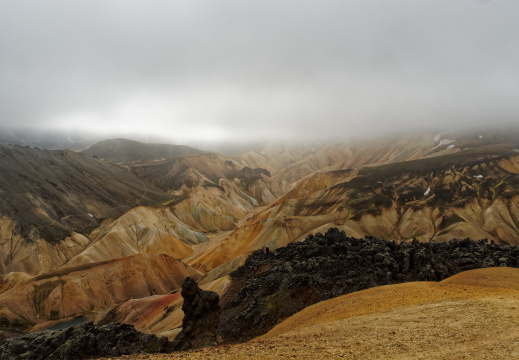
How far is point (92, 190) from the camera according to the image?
144 metres

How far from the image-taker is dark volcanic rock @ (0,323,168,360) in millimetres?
23453

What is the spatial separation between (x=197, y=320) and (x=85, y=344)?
8627 millimetres

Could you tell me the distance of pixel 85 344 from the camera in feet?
80.5

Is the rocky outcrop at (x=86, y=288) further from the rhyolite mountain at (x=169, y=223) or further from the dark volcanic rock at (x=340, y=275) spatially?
the dark volcanic rock at (x=340, y=275)

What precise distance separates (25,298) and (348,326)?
69.6 metres

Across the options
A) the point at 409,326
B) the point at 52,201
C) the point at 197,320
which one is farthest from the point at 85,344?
the point at 52,201

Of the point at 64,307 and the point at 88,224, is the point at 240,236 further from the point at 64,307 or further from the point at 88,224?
the point at 88,224

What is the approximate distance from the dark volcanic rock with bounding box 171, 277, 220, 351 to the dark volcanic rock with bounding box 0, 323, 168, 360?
1439mm

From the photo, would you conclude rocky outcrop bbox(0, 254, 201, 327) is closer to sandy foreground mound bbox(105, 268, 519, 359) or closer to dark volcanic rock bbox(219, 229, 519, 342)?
dark volcanic rock bbox(219, 229, 519, 342)

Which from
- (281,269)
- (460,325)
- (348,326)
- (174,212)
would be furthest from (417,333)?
(174,212)

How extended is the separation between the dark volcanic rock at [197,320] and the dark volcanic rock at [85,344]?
4.72ft

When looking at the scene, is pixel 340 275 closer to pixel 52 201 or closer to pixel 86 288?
pixel 86 288

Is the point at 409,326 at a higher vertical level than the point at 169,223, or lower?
higher

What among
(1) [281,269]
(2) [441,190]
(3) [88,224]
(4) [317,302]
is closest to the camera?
(4) [317,302]
